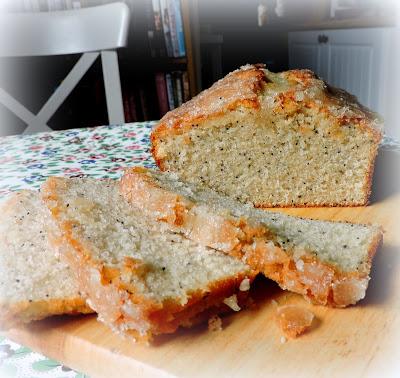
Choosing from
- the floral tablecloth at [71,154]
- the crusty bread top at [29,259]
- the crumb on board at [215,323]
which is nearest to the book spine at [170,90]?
the floral tablecloth at [71,154]

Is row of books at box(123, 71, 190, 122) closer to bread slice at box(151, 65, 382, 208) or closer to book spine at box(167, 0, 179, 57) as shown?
book spine at box(167, 0, 179, 57)

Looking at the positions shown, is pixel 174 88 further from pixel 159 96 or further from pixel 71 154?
pixel 71 154

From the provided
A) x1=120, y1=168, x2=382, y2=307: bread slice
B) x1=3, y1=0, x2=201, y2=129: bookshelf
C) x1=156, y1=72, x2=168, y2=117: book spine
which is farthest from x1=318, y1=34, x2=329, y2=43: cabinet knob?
x1=120, y1=168, x2=382, y2=307: bread slice

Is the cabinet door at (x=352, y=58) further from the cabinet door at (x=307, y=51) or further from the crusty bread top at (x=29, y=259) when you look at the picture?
the crusty bread top at (x=29, y=259)

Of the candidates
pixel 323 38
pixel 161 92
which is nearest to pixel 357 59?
pixel 323 38

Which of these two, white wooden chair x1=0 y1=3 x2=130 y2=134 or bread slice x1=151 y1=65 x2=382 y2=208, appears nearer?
bread slice x1=151 y1=65 x2=382 y2=208

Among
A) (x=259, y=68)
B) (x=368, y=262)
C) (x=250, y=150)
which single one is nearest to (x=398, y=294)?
(x=368, y=262)
